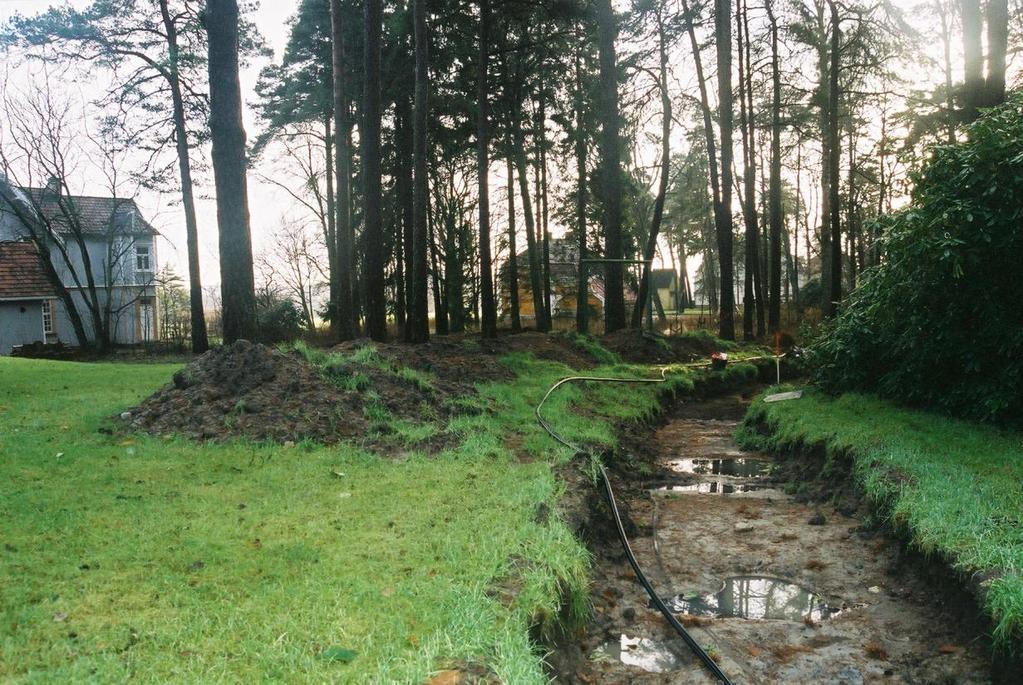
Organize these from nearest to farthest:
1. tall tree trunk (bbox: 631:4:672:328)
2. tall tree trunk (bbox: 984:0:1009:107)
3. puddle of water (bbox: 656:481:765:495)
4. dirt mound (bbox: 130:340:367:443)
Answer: dirt mound (bbox: 130:340:367:443) → puddle of water (bbox: 656:481:765:495) → tall tree trunk (bbox: 984:0:1009:107) → tall tree trunk (bbox: 631:4:672:328)

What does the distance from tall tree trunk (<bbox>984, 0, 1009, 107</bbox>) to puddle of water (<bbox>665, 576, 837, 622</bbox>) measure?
8470mm

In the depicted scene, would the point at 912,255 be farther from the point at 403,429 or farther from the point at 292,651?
the point at 292,651

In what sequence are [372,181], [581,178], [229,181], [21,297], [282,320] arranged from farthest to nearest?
[21,297] → [282,320] → [581,178] → [372,181] → [229,181]

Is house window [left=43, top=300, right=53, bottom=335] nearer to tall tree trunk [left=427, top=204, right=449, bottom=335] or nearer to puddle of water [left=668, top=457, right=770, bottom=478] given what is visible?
tall tree trunk [left=427, top=204, right=449, bottom=335]

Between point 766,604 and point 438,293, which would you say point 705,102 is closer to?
point 438,293

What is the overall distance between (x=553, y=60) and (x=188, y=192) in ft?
38.6

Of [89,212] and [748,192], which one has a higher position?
[89,212]

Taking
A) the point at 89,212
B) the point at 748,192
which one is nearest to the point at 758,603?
the point at 748,192

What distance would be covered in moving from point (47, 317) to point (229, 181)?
106 feet

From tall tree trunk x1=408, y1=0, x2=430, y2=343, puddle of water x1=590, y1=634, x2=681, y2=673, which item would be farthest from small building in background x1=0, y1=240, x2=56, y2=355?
puddle of water x1=590, y1=634, x2=681, y2=673

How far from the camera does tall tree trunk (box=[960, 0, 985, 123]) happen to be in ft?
33.3

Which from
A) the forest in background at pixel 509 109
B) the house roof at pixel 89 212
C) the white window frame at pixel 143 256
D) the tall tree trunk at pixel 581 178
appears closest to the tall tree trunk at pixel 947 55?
the forest in background at pixel 509 109

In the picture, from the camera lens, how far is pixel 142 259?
1495 inches

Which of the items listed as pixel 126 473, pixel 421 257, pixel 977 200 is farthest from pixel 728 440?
pixel 126 473
